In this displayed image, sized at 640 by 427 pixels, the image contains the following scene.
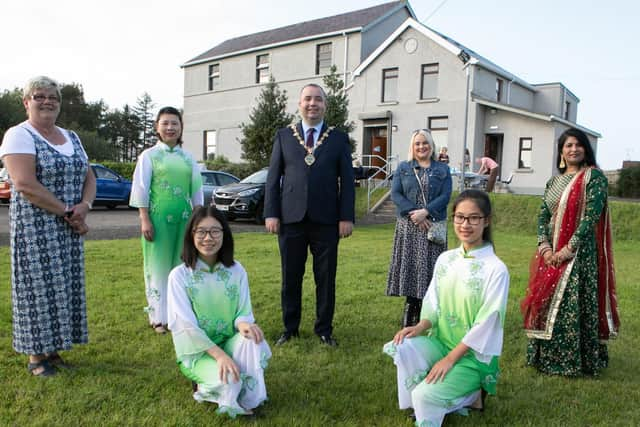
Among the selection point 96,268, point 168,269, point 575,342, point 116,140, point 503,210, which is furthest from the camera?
point 116,140

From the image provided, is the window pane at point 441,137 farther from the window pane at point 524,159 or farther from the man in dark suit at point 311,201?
the man in dark suit at point 311,201

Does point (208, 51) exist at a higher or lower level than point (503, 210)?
higher

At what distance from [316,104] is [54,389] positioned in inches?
110

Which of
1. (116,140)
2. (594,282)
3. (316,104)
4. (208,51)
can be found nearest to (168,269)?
(316,104)

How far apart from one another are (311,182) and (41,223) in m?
1.99

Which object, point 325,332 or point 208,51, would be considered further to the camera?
point 208,51

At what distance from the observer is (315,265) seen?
169 inches

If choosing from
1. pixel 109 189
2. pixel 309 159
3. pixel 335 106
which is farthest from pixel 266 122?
pixel 309 159

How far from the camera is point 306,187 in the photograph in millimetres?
4086

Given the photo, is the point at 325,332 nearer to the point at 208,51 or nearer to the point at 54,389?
the point at 54,389

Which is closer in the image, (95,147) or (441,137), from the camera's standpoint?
(441,137)

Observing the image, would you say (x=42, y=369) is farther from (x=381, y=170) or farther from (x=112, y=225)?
(x=381, y=170)

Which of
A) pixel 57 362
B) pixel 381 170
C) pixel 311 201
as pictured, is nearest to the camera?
pixel 57 362

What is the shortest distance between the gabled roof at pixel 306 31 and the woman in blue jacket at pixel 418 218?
64.0 feet
